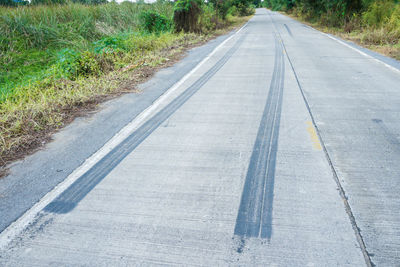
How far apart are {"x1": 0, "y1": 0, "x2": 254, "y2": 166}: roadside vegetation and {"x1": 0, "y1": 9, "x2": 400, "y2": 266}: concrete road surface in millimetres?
1470

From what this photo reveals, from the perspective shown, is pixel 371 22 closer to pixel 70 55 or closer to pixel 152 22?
pixel 152 22

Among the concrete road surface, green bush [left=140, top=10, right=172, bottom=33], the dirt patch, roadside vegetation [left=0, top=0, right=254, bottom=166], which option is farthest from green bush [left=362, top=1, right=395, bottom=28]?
the concrete road surface

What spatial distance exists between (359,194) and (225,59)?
25.0 feet

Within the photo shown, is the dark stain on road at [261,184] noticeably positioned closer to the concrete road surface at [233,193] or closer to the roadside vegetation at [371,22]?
the concrete road surface at [233,193]

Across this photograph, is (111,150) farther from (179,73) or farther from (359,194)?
(179,73)

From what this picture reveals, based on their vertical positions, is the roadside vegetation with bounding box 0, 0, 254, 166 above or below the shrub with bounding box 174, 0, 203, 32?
below

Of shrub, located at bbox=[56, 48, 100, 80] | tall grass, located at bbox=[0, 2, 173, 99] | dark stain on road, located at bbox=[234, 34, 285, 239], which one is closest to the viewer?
dark stain on road, located at bbox=[234, 34, 285, 239]

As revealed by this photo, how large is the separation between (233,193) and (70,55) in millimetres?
7960

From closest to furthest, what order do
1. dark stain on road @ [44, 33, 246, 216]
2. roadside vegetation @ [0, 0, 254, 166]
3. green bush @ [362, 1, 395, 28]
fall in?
1. dark stain on road @ [44, 33, 246, 216]
2. roadside vegetation @ [0, 0, 254, 166]
3. green bush @ [362, 1, 395, 28]

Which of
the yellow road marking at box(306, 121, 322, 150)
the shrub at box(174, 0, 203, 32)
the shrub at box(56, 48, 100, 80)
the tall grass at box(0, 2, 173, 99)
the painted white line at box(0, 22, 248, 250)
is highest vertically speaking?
the shrub at box(174, 0, 203, 32)

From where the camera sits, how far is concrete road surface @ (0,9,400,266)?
2314mm

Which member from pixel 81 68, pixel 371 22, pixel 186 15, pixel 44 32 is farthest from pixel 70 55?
pixel 371 22

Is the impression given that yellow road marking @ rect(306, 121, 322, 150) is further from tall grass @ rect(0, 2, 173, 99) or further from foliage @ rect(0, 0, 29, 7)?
foliage @ rect(0, 0, 29, 7)

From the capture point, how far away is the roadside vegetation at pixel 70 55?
4.96m
